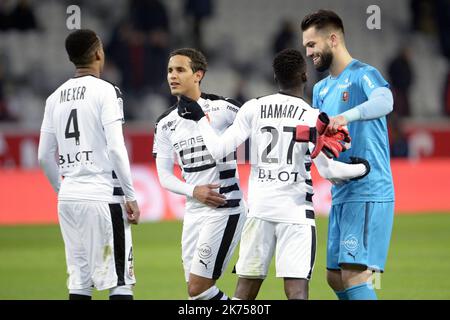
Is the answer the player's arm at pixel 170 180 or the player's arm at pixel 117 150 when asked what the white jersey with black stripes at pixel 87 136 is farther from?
the player's arm at pixel 170 180

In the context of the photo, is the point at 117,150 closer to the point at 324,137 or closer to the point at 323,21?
the point at 324,137

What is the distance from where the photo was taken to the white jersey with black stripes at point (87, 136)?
21.3 ft

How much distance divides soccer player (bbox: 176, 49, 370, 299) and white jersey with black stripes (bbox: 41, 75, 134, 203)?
809mm

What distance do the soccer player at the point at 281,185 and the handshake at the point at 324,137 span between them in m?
0.21

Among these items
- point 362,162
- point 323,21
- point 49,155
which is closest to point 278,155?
point 362,162

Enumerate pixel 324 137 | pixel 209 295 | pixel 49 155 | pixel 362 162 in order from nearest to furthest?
pixel 324 137 → pixel 362 162 → pixel 49 155 → pixel 209 295

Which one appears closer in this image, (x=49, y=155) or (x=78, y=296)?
(x=78, y=296)

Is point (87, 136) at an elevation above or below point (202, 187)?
above

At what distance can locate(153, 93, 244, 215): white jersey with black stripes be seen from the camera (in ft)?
23.1

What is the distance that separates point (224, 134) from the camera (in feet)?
21.4

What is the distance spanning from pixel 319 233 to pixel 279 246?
25.4ft

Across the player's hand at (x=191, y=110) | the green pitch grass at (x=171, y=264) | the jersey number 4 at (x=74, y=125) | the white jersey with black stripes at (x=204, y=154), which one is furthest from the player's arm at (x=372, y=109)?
the green pitch grass at (x=171, y=264)

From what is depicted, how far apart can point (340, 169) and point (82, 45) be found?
6.43 ft
